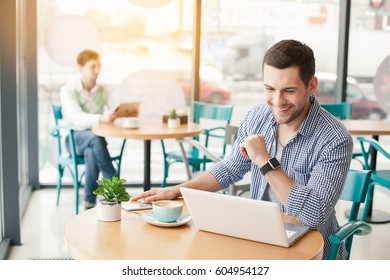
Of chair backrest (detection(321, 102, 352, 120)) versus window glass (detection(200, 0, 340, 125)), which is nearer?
chair backrest (detection(321, 102, 352, 120))

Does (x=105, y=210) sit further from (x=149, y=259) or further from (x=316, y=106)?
(x=316, y=106)

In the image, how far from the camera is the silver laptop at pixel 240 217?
64.2 inches

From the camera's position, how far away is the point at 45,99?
563 centimetres

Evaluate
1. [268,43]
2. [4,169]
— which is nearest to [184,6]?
[268,43]

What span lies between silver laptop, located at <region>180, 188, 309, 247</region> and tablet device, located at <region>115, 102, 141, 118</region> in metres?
2.92

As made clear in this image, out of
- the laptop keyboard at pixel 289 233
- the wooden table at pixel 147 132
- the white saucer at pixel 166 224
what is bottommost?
the wooden table at pixel 147 132

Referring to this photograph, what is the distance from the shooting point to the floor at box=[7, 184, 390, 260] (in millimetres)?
3910

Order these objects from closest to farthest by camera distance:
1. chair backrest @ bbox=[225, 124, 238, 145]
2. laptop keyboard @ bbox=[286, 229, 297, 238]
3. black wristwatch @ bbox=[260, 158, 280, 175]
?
laptop keyboard @ bbox=[286, 229, 297, 238] → black wristwatch @ bbox=[260, 158, 280, 175] → chair backrest @ bbox=[225, 124, 238, 145]

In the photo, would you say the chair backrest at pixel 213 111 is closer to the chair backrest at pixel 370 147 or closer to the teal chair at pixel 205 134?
the teal chair at pixel 205 134

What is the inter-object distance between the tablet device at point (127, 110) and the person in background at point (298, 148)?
248cm

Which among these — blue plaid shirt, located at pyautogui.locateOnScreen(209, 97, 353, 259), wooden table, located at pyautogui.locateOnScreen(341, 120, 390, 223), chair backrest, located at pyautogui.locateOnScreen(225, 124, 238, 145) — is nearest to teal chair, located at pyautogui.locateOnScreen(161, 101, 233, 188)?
chair backrest, located at pyautogui.locateOnScreen(225, 124, 238, 145)

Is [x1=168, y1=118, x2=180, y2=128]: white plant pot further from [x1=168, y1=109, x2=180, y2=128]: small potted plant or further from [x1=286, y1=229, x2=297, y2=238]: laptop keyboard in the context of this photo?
[x1=286, y1=229, x2=297, y2=238]: laptop keyboard

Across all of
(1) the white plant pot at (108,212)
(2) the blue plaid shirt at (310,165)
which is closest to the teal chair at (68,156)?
(2) the blue plaid shirt at (310,165)

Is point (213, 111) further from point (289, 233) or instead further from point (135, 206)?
point (289, 233)
